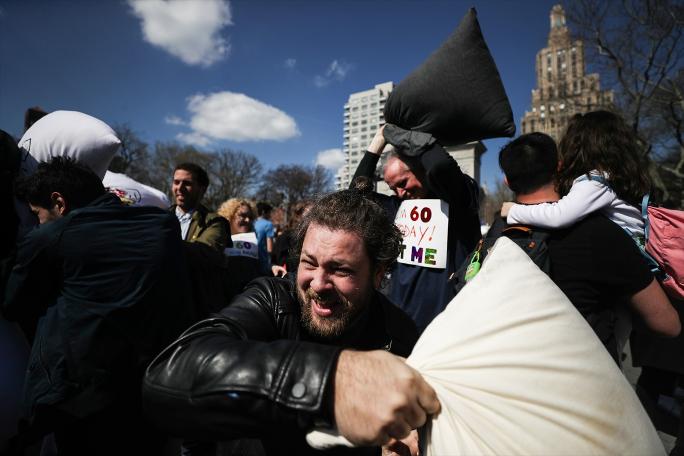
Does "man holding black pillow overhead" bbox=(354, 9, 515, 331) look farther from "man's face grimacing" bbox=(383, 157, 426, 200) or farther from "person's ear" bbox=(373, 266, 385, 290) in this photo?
"person's ear" bbox=(373, 266, 385, 290)

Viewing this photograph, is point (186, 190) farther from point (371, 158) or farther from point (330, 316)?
point (330, 316)

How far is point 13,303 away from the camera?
5.33 ft

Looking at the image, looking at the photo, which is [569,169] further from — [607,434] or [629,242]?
[607,434]

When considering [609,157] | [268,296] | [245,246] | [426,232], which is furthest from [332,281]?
[245,246]

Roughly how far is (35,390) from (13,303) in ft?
1.40

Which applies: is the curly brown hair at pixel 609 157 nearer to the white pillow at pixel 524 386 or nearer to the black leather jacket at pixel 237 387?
the white pillow at pixel 524 386

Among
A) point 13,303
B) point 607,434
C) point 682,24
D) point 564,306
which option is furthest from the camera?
point 682,24

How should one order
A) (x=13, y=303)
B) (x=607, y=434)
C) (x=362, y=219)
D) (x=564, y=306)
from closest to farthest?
(x=607, y=434) → (x=564, y=306) → (x=362, y=219) → (x=13, y=303)

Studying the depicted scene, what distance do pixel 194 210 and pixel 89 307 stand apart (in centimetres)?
246

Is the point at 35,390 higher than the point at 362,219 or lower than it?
lower

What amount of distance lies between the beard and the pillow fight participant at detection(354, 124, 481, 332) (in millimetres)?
806

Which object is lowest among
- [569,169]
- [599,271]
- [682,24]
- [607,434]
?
[607,434]

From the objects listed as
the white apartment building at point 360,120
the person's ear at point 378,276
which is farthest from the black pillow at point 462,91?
the white apartment building at point 360,120

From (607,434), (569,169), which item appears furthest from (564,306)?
(569,169)
